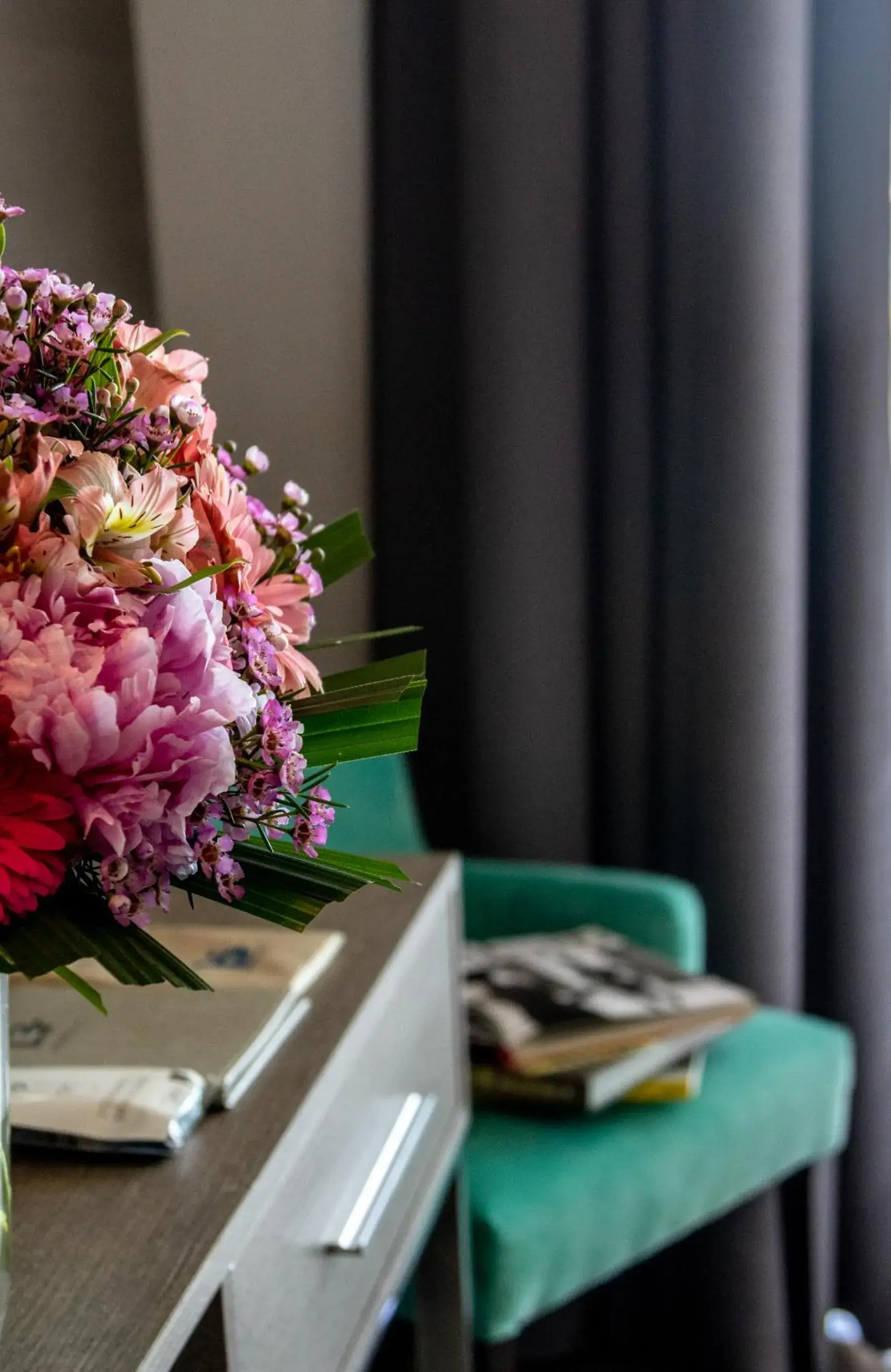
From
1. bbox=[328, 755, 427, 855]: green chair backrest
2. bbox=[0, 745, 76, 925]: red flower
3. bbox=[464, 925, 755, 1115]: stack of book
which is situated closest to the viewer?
bbox=[0, 745, 76, 925]: red flower

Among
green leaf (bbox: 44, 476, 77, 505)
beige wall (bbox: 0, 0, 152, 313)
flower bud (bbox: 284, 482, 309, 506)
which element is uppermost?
beige wall (bbox: 0, 0, 152, 313)

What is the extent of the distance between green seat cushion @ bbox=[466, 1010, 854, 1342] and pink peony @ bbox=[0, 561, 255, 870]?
84 cm

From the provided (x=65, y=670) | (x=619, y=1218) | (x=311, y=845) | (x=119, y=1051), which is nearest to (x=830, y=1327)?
(x=619, y=1218)

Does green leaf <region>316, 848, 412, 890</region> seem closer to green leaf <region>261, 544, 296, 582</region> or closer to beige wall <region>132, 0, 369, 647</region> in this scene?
green leaf <region>261, 544, 296, 582</region>

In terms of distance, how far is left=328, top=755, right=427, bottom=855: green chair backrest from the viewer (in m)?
1.55

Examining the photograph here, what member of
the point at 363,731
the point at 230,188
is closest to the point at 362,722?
the point at 363,731

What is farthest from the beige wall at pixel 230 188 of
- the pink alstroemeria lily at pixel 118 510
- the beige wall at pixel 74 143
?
the pink alstroemeria lily at pixel 118 510

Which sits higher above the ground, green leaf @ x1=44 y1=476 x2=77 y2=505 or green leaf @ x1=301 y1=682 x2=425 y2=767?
green leaf @ x1=44 y1=476 x2=77 y2=505

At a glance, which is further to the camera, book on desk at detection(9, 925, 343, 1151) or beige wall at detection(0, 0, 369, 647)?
beige wall at detection(0, 0, 369, 647)

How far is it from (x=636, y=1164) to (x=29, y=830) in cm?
97

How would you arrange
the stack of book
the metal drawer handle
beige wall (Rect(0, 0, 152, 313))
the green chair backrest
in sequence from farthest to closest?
the green chair backrest → the stack of book → beige wall (Rect(0, 0, 152, 313)) → the metal drawer handle

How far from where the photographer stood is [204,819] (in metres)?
0.48

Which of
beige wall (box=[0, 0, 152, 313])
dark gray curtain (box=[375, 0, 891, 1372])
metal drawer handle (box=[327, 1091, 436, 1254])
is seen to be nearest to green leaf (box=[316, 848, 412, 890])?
metal drawer handle (box=[327, 1091, 436, 1254])

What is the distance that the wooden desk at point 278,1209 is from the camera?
54 centimetres
